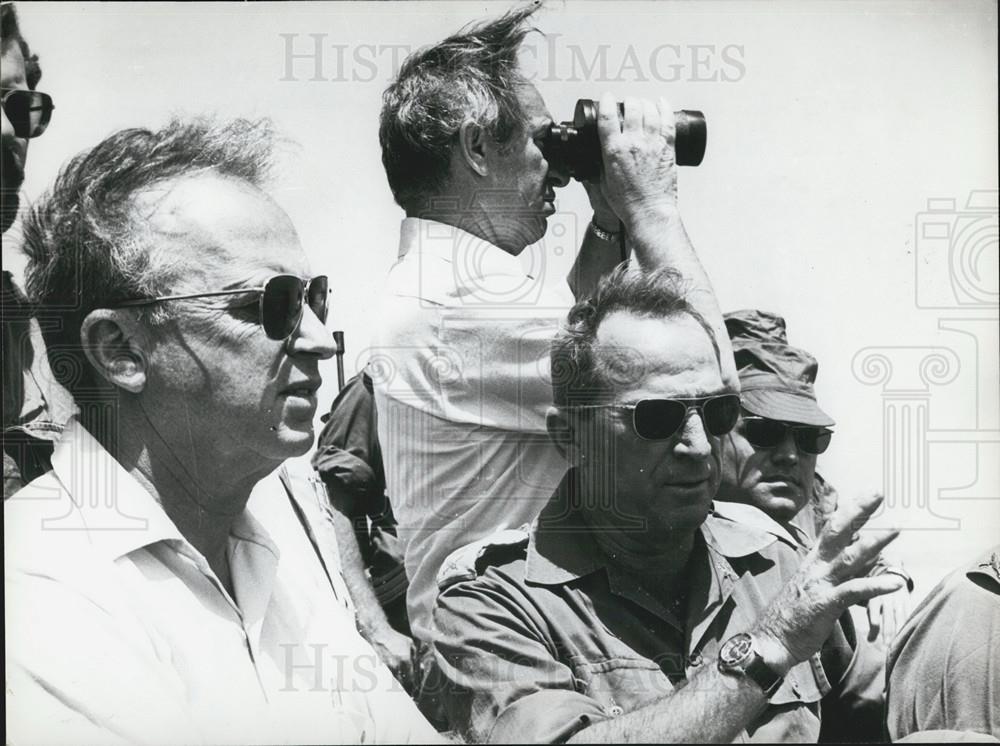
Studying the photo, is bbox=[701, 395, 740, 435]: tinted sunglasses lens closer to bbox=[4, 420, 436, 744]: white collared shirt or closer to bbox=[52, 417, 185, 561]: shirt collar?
bbox=[4, 420, 436, 744]: white collared shirt

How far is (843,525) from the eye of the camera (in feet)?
12.3

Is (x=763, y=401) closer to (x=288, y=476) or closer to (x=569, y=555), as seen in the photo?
(x=569, y=555)

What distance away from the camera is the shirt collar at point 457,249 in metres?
4.04

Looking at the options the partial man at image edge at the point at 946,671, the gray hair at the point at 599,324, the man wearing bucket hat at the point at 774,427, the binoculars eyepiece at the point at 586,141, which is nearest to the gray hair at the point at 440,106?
the binoculars eyepiece at the point at 586,141

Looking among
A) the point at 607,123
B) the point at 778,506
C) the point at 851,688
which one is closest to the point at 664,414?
the point at 778,506

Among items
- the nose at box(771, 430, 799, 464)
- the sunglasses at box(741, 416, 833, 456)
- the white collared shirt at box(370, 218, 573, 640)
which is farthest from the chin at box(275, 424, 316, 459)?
the nose at box(771, 430, 799, 464)

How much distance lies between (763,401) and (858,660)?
91 cm

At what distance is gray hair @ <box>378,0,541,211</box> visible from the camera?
405cm

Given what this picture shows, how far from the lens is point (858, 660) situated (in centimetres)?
405

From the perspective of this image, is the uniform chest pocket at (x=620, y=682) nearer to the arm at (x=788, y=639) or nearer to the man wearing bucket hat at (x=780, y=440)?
the arm at (x=788, y=639)

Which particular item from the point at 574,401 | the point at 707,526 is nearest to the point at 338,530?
the point at 574,401

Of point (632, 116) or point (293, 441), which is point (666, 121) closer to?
point (632, 116)

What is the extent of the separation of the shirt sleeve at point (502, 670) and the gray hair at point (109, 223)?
1.33 m

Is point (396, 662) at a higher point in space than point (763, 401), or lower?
lower
